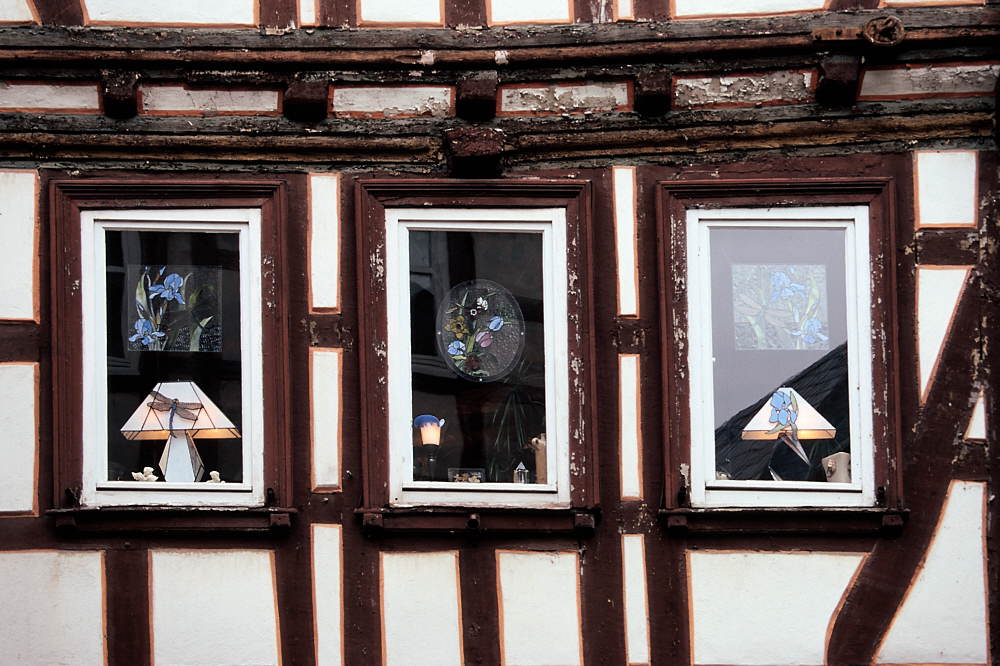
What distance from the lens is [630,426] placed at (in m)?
7.71

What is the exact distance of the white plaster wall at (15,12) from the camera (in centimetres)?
788

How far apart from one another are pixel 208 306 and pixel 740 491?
9.11ft

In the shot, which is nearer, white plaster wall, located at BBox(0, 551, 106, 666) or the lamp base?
white plaster wall, located at BBox(0, 551, 106, 666)

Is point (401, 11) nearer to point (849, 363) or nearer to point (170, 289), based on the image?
point (170, 289)

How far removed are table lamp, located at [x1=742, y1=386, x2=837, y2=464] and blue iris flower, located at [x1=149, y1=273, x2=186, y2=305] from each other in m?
2.89

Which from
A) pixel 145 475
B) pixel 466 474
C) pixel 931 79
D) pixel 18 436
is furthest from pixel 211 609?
pixel 931 79

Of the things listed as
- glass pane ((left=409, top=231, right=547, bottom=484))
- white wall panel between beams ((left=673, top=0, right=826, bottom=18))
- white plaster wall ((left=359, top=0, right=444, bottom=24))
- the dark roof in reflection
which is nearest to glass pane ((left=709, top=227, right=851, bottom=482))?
the dark roof in reflection

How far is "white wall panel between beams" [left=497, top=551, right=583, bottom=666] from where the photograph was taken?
7566 millimetres

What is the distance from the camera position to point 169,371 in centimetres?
786

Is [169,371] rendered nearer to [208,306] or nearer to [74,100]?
[208,306]

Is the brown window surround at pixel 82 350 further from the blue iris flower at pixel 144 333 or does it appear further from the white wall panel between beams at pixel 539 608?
the white wall panel between beams at pixel 539 608

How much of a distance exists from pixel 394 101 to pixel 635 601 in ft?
8.99

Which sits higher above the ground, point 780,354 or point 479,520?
point 780,354

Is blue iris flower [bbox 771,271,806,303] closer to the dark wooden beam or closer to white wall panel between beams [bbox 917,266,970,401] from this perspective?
white wall panel between beams [bbox 917,266,970,401]
